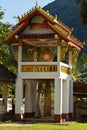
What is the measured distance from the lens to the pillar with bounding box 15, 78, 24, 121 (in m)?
29.1

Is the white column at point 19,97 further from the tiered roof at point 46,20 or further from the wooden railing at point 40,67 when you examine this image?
the tiered roof at point 46,20

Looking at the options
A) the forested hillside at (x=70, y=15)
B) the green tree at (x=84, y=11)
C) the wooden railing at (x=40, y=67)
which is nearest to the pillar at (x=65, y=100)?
the wooden railing at (x=40, y=67)

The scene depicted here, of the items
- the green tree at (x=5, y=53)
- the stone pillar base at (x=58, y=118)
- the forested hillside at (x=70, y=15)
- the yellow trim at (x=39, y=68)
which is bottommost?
the stone pillar base at (x=58, y=118)

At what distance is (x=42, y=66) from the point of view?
29.0m

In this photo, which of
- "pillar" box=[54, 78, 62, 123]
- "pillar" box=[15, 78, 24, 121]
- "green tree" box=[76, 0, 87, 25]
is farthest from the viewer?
"green tree" box=[76, 0, 87, 25]

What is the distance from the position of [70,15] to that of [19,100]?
5506 inches

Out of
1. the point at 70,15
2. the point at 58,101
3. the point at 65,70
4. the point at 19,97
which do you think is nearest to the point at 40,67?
the point at 65,70

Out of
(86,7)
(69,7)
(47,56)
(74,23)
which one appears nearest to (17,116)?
(47,56)

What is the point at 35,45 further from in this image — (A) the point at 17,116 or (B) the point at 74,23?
(B) the point at 74,23

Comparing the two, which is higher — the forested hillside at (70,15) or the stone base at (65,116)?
the forested hillside at (70,15)

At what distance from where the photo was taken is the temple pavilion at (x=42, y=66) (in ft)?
94.1

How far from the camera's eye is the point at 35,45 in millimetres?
32562

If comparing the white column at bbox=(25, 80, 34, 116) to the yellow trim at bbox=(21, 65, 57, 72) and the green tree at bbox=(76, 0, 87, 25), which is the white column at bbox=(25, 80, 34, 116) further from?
the green tree at bbox=(76, 0, 87, 25)

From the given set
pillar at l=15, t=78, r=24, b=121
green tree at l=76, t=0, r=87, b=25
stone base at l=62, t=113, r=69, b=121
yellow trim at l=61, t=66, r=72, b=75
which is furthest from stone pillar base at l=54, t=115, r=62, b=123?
green tree at l=76, t=0, r=87, b=25
